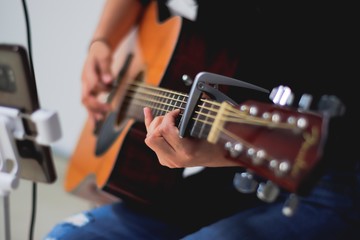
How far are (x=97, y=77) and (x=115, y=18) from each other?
19 centimetres

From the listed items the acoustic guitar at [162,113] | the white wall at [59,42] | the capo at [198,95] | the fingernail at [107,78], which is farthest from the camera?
the fingernail at [107,78]

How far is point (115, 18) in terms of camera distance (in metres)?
1.01

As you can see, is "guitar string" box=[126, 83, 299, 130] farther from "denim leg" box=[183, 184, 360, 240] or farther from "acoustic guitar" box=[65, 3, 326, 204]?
"denim leg" box=[183, 184, 360, 240]

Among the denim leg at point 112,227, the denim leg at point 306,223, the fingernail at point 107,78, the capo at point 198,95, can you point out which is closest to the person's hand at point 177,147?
the capo at point 198,95

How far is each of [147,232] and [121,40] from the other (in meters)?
0.61

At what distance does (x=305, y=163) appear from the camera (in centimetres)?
35

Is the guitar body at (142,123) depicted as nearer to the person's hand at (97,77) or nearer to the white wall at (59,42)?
the person's hand at (97,77)

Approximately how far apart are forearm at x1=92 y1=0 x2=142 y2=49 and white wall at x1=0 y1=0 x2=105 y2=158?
2.3 inches

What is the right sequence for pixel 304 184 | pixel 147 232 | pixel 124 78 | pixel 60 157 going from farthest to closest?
1. pixel 60 157
2. pixel 124 78
3. pixel 147 232
4. pixel 304 184

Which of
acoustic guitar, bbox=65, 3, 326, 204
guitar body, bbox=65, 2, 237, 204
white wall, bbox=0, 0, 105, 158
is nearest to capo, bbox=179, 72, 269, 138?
acoustic guitar, bbox=65, 3, 326, 204

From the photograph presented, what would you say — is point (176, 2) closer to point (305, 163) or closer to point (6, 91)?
point (6, 91)

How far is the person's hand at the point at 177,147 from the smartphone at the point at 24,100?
7.6 inches

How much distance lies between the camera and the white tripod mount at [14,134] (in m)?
0.56

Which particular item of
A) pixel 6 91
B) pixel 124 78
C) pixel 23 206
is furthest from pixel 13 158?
pixel 23 206
